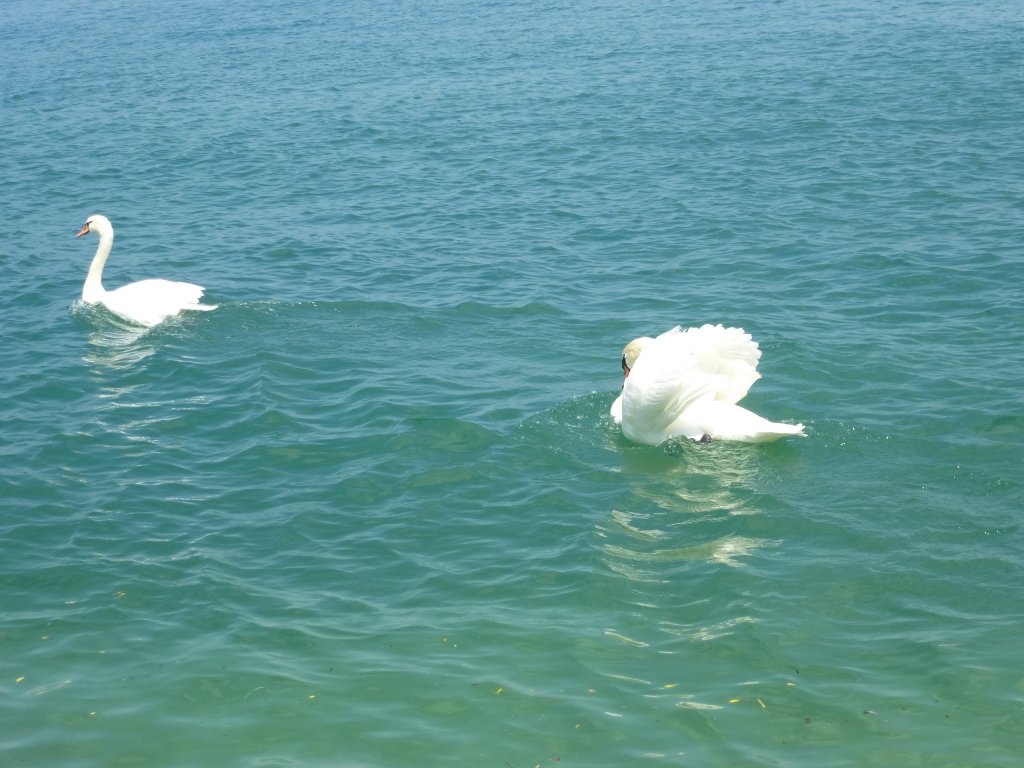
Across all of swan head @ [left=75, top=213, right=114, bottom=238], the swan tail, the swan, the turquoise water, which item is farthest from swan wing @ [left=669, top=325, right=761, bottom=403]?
swan head @ [left=75, top=213, right=114, bottom=238]

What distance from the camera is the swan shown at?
36.0 feet

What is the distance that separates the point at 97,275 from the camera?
1642 cm

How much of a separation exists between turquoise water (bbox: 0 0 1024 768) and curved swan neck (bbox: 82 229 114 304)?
0.40 meters

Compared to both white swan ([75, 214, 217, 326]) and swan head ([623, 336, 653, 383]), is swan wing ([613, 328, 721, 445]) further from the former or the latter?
white swan ([75, 214, 217, 326])

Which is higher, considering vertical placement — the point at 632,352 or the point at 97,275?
the point at 632,352

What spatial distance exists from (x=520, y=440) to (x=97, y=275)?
7.60 m

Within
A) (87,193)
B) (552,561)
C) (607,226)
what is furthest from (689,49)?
(552,561)

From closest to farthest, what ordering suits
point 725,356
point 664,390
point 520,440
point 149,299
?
point 664,390
point 725,356
point 520,440
point 149,299

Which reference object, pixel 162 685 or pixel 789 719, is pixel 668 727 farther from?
pixel 162 685

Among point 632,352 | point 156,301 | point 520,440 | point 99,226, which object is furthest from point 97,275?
point 632,352

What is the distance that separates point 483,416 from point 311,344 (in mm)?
3155

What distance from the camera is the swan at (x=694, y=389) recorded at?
11.0 m

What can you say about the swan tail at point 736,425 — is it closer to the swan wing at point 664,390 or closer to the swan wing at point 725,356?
the swan wing at point 664,390

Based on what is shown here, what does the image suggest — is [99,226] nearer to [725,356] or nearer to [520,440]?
A: [520,440]
